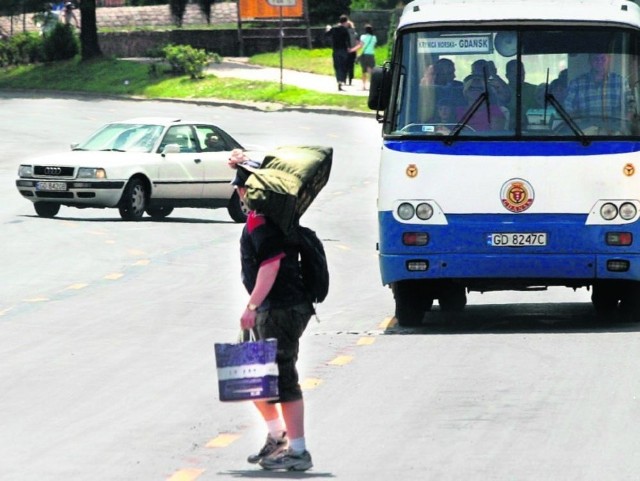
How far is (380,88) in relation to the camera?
15719mm

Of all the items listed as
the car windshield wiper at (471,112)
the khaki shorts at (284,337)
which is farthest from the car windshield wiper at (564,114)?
the khaki shorts at (284,337)

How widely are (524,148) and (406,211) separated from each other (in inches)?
43.4

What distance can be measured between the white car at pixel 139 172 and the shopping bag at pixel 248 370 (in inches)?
739

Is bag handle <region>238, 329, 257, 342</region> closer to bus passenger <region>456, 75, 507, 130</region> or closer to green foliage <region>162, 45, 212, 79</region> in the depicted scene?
bus passenger <region>456, 75, 507, 130</region>

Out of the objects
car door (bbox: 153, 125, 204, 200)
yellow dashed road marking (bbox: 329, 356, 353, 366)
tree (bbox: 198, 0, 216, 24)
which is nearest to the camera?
yellow dashed road marking (bbox: 329, 356, 353, 366)

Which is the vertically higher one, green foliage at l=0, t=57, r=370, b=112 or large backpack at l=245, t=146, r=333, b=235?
large backpack at l=245, t=146, r=333, b=235

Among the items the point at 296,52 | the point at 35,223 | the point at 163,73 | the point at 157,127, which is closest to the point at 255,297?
the point at 35,223

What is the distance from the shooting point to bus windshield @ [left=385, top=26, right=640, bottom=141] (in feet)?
51.6

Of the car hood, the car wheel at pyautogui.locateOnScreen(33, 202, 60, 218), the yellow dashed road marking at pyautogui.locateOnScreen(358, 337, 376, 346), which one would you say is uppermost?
the car hood

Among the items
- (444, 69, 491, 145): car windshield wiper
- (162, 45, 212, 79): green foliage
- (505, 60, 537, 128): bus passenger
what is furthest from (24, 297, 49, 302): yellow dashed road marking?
(162, 45, 212, 79): green foliage

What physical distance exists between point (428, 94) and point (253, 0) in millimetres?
45746

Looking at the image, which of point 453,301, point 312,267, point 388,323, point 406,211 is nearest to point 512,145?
point 406,211

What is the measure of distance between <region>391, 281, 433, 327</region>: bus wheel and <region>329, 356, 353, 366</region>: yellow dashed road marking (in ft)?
7.00

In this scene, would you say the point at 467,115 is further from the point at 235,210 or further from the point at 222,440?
the point at 235,210
